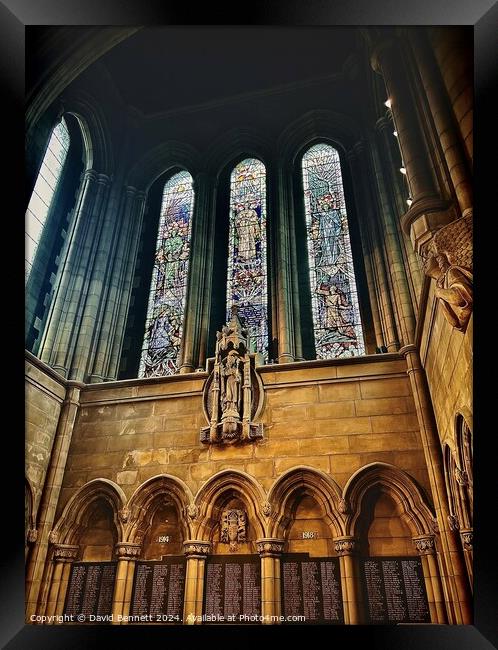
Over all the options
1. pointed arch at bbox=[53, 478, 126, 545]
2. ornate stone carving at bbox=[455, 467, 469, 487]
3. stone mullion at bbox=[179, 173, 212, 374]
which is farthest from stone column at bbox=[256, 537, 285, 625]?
stone mullion at bbox=[179, 173, 212, 374]

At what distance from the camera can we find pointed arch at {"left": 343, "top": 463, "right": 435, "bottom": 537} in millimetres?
5703

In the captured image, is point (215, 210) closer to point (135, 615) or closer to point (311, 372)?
point (311, 372)

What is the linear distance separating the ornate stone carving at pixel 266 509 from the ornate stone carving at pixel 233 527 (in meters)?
0.34

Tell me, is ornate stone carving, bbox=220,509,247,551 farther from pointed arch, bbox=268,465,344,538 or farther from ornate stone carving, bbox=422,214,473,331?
ornate stone carving, bbox=422,214,473,331

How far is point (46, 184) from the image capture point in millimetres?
8477

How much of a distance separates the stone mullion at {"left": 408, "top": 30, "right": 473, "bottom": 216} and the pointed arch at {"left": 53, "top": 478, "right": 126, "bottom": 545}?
18.6ft

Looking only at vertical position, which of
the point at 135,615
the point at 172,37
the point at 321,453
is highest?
the point at 172,37

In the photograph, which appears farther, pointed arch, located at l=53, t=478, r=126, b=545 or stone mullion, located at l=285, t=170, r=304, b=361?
stone mullion, located at l=285, t=170, r=304, b=361

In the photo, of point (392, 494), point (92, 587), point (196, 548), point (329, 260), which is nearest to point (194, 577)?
point (196, 548)

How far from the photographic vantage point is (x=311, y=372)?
23.2ft

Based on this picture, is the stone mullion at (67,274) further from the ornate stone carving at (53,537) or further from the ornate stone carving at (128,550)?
A: the ornate stone carving at (128,550)

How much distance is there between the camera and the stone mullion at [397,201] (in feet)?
23.1

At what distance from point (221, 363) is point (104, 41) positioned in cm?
450

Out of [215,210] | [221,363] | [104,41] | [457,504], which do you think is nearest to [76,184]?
[215,210]
